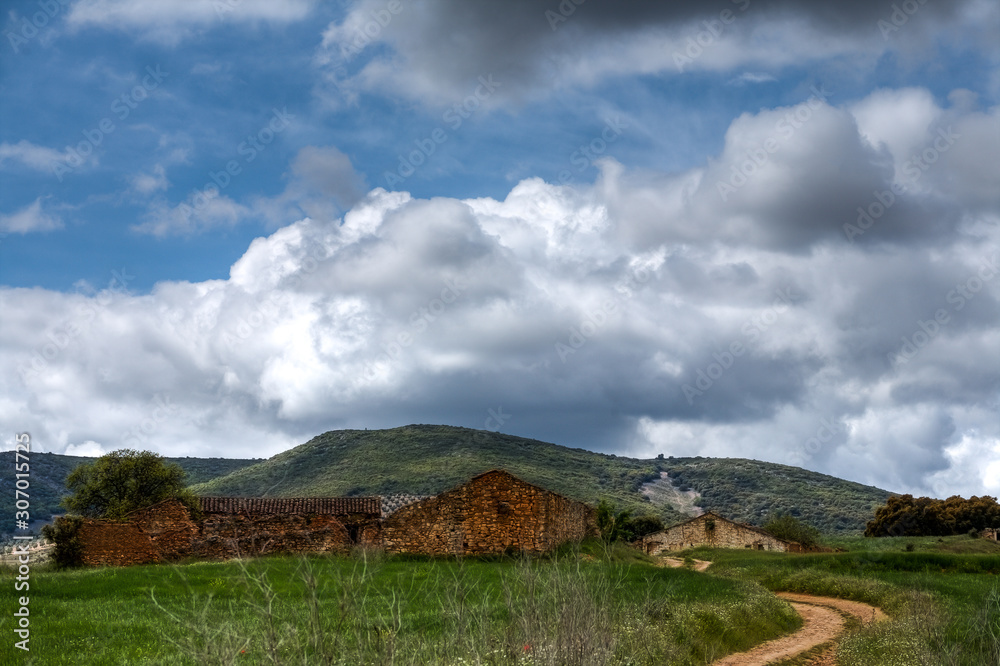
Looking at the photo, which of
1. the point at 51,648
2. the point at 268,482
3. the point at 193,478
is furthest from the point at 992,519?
the point at 193,478

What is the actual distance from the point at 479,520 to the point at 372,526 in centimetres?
492

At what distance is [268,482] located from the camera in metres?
103

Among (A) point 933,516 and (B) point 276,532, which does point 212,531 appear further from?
(A) point 933,516

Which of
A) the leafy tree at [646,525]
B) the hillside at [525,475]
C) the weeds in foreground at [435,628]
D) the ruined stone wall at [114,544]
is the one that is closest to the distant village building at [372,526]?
the ruined stone wall at [114,544]

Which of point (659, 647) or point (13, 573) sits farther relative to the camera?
point (13, 573)

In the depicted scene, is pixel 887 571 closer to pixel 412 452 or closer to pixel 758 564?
pixel 758 564

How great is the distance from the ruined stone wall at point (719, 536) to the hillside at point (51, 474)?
41318 mm

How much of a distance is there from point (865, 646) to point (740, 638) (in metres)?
3.02

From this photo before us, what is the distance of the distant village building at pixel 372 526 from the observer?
34.4m

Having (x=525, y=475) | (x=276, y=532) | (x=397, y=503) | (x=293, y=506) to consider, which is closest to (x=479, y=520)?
(x=276, y=532)

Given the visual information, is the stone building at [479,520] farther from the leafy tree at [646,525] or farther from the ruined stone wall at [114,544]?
the leafy tree at [646,525]

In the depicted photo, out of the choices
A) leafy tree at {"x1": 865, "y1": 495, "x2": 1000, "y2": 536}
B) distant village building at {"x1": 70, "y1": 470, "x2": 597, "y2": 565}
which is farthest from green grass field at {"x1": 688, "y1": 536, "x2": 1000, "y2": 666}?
leafy tree at {"x1": 865, "y1": 495, "x2": 1000, "y2": 536}

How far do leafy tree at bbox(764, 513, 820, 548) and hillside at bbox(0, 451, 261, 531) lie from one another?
4932 cm

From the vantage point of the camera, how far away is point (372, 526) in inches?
1446
